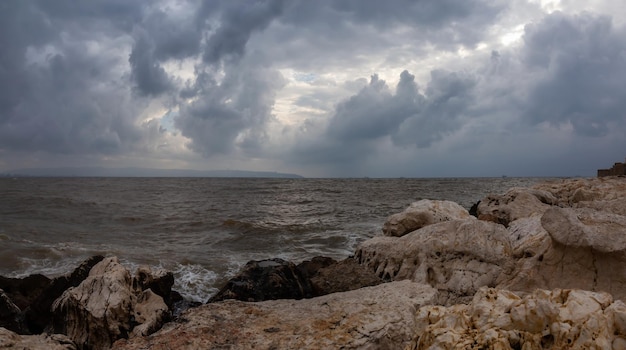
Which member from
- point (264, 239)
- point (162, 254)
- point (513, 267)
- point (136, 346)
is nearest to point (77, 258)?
point (162, 254)

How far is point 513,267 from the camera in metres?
5.75

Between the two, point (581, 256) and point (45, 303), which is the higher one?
point (581, 256)

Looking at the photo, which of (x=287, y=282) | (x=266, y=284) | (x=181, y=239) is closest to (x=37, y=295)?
(x=266, y=284)

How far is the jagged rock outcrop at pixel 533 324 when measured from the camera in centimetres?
285

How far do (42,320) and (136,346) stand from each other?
145 inches

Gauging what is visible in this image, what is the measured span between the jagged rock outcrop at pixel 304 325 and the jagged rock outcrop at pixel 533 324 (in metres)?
1.00

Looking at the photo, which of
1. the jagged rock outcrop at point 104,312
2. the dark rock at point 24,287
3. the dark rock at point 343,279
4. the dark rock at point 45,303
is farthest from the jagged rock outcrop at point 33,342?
the dark rock at point 343,279

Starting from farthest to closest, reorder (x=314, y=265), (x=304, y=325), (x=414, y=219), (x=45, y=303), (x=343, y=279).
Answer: (x=414, y=219) < (x=314, y=265) < (x=343, y=279) < (x=45, y=303) < (x=304, y=325)

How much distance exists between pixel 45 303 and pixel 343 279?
207 inches

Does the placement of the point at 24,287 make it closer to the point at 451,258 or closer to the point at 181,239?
the point at 181,239

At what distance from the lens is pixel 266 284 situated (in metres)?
7.34

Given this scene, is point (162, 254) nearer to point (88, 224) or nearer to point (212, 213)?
point (88, 224)

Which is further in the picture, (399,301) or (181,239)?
(181,239)

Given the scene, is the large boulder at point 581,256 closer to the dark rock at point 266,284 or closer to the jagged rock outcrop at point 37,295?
the dark rock at point 266,284
